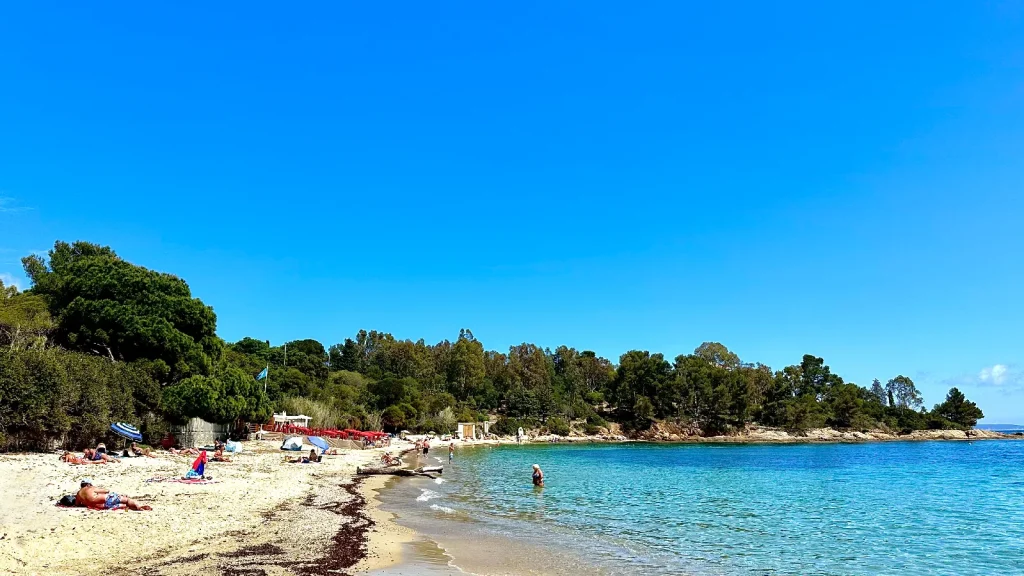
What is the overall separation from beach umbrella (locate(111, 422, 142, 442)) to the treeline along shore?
0.44 metres

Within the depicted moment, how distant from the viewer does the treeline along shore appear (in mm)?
27359

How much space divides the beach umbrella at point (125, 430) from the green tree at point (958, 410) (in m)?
167

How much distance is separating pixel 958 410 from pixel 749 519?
157m

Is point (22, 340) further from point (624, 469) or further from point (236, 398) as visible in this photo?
point (624, 469)

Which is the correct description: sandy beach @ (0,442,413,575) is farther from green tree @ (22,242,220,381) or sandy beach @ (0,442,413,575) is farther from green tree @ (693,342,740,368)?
green tree @ (693,342,740,368)

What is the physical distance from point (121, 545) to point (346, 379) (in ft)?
302

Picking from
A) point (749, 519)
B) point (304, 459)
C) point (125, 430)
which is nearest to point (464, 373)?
point (304, 459)

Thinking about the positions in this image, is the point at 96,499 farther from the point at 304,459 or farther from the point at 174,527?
the point at 304,459

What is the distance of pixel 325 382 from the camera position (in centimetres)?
9700

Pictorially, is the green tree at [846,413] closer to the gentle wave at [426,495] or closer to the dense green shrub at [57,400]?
the gentle wave at [426,495]

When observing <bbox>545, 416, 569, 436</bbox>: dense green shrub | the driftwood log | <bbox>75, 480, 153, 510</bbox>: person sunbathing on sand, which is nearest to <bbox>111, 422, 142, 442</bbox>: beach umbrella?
the driftwood log

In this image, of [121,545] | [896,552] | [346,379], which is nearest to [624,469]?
[896,552]

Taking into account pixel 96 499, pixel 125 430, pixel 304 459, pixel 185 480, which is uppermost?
pixel 125 430

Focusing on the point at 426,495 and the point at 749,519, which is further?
the point at 426,495
